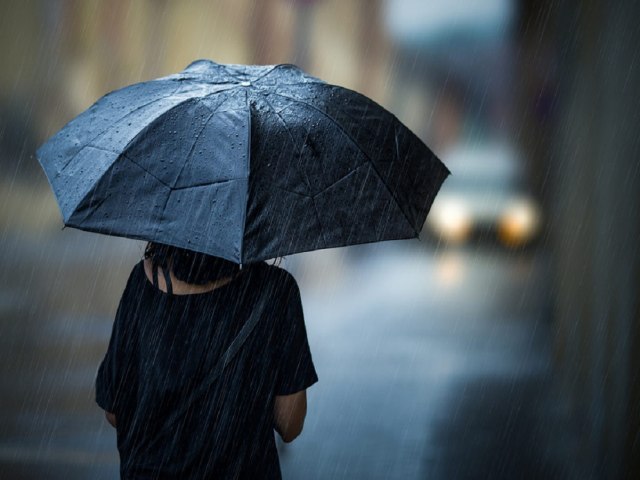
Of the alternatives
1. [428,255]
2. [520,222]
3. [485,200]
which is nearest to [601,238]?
[520,222]

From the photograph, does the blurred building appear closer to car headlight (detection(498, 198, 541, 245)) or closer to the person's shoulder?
the person's shoulder

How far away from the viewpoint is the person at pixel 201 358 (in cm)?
208

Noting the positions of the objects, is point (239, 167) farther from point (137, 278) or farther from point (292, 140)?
point (137, 278)

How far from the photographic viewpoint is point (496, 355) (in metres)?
7.78

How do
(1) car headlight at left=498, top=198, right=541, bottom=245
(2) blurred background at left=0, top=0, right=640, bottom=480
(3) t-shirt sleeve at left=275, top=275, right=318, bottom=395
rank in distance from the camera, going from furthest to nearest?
(1) car headlight at left=498, top=198, right=541, bottom=245 → (2) blurred background at left=0, top=0, right=640, bottom=480 → (3) t-shirt sleeve at left=275, top=275, right=318, bottom=395

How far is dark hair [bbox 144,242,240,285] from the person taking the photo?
2090mm

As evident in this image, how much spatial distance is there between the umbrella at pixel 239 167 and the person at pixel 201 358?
0.49 ft

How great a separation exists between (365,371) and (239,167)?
5399mm

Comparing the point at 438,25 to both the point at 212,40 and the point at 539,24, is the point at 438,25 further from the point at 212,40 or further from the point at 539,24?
the point at 212,40

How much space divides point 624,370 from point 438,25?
23.1 ft

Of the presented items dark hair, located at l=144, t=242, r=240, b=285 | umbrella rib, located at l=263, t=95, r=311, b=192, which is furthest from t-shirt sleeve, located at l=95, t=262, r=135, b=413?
umbrella rib, located at l=263, t=95, r=311, b=192

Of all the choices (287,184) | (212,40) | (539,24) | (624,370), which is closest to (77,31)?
(212,40)

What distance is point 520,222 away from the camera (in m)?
11.5

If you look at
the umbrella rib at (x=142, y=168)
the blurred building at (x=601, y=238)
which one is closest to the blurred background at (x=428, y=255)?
the blurred building at (x=601, y=238)
